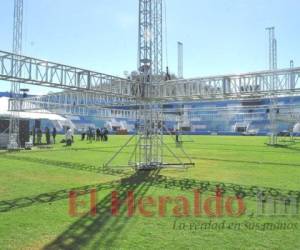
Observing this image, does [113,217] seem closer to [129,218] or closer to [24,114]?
[129,218]

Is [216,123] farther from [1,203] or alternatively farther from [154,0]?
[1,203]

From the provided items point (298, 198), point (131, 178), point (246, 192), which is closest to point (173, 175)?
point (131, 178)

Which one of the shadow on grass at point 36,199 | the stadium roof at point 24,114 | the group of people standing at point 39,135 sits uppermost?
the stadium roof at point 24,114

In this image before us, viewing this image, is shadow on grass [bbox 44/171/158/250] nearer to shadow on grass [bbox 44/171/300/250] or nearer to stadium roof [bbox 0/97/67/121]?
shadow on grass [bbox 44/171/300/250]

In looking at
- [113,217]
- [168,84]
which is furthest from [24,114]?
[113,217]

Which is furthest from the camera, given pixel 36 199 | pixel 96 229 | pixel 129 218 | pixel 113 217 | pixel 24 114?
pixel 24 114

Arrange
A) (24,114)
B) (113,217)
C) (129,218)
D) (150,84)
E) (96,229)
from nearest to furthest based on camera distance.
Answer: (96,229) → (129,218) → (113,217) → (150,84) → (24,114)

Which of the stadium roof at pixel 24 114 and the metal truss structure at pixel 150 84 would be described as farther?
the stadium roof at pixel 24 114

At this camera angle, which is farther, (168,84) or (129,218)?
(168,84)

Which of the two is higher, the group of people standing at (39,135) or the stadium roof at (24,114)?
the stadium roof at (24,114)

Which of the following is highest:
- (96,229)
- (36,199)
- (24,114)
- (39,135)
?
(24,114)

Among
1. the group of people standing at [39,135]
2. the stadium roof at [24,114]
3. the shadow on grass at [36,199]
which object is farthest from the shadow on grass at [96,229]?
Answer: the group of people standing at [39,135]

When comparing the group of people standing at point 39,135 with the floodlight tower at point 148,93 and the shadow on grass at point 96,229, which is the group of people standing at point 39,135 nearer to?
the floodlight tower at point 148,93

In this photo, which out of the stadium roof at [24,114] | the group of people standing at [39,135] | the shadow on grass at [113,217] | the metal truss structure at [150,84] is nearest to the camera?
the shadow on grass at [113,217]
